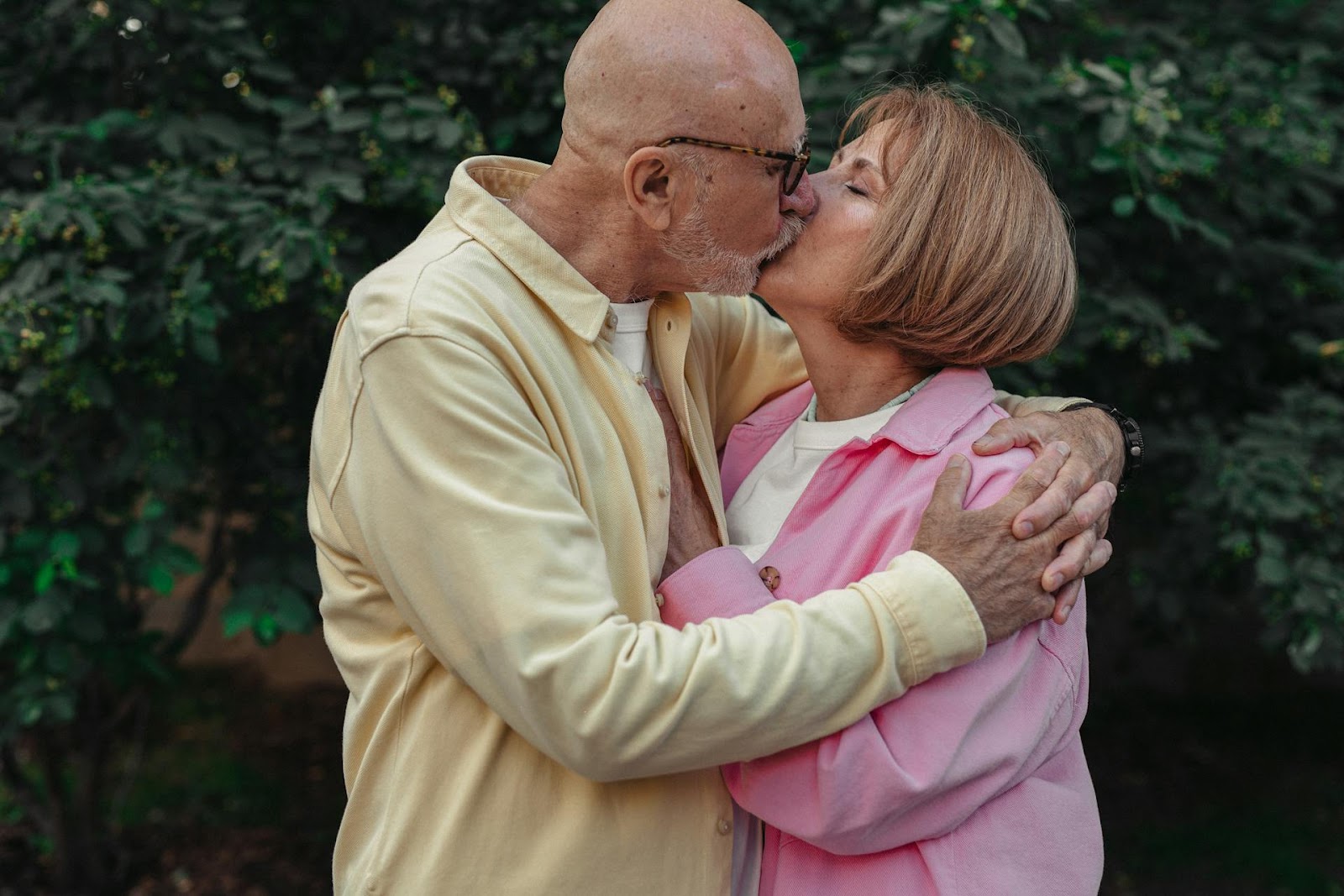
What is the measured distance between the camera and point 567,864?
1.90 meters

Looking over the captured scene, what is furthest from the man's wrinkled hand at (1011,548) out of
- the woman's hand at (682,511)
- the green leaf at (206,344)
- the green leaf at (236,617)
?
the green leaf at (236,617)

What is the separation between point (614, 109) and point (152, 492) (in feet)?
6.09

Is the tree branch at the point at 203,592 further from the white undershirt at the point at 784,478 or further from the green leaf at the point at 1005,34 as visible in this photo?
the green leaf at the point at 1005,34

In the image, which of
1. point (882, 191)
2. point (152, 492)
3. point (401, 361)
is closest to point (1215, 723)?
point (882, 191)

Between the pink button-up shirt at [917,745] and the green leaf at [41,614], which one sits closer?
the pink button-up shirt at [917,745]

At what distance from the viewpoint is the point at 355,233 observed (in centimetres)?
321

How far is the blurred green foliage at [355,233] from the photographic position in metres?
2.96

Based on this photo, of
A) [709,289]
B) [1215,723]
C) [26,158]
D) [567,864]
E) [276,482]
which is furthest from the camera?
[1215,723]

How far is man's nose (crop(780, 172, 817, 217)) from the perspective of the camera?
2225 millimetres

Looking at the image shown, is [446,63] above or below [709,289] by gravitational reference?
below

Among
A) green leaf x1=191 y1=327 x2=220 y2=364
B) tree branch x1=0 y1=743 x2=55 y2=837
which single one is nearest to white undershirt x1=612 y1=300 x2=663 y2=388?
green leaf x1=191 y1=327 x2=220 y2=364

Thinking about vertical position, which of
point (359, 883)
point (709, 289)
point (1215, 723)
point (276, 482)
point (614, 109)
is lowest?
point (1215, 723)

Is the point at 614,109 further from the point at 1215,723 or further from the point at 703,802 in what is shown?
the point at 1215,723

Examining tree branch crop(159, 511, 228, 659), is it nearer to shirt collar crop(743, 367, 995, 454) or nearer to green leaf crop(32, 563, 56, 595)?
green leaf crop(32, 563, 56, 595)
